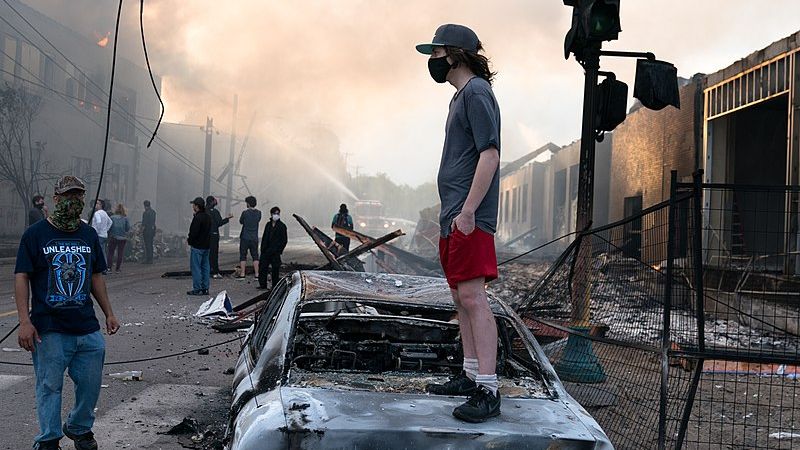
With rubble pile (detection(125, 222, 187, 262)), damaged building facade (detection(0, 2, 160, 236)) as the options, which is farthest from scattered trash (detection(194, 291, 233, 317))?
damaged building facade (detection(0, 2, 160, 236))

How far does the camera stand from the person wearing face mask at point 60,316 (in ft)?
13.2

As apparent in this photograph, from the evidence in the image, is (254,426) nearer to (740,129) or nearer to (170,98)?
(740,129)

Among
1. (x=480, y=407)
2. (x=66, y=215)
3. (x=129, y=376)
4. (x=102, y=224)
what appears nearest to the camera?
(x=480, y=407)

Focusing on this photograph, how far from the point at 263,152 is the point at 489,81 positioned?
6628 centimetres

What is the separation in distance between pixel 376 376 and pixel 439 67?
1485mm

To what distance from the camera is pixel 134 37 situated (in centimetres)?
3609

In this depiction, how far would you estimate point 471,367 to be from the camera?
334 cm

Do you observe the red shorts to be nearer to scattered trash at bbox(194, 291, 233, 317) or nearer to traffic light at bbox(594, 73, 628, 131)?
traffic light at bbox(594, 73, 628, 131)

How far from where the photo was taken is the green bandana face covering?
421 cm

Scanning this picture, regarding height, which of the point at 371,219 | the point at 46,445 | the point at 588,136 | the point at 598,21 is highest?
the point at 371,219

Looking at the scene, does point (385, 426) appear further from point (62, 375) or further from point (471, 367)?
point (62, 375)

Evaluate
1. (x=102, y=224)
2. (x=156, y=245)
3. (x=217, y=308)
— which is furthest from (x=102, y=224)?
(x=156, y=245)

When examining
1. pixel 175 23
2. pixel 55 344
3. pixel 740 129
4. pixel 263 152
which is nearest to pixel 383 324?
pixel 55 344

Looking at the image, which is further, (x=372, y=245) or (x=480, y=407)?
(x=372, y=245)
